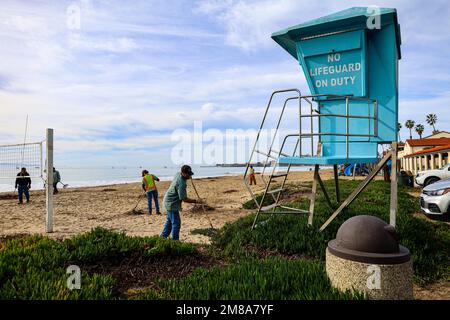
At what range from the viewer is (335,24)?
618 centimetres

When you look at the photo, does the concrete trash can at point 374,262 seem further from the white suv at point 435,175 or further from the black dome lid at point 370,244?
the white suv at point 435,175

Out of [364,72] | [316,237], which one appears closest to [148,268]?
[316,237]

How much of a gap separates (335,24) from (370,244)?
14.2 feet

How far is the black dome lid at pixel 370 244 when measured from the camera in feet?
11.4

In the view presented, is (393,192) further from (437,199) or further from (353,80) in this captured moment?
(437,199)

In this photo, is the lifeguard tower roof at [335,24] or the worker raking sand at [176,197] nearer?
the lifeguard tower roof at [335,24]

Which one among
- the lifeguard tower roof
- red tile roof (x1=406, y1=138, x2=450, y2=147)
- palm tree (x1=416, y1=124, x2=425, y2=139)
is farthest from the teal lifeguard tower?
palm tree (x1=416, y1=124, x2=425, y2=139)

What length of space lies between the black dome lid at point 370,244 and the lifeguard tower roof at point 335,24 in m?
3.94

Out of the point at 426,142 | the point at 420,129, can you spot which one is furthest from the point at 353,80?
the point at 420,129

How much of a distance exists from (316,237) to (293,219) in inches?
49.8

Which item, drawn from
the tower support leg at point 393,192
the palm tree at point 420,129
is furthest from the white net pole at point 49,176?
the palm tree at point 420,129

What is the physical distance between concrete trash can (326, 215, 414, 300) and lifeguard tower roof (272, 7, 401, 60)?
3.95 m

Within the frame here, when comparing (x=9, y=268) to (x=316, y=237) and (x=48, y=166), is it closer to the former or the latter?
(x=316, y=237)
